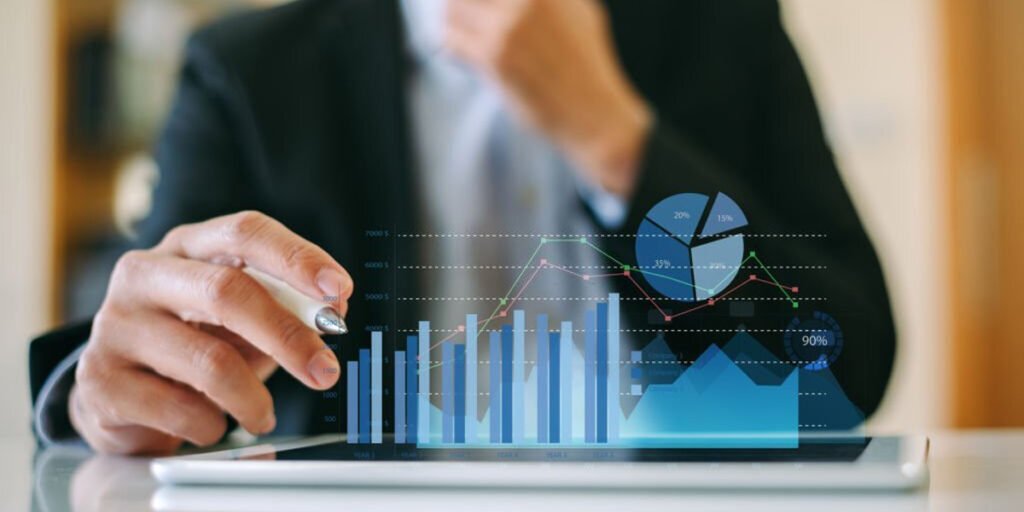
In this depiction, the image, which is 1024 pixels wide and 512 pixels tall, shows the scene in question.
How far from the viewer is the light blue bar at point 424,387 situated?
1.77 ft

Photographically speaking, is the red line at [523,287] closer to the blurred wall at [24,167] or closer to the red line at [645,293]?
the red line at [645,293]

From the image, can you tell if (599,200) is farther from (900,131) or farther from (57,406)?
(900,131)

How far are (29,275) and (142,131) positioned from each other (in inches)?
13.9

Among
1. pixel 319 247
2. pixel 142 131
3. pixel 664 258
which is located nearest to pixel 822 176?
pixel 664 258

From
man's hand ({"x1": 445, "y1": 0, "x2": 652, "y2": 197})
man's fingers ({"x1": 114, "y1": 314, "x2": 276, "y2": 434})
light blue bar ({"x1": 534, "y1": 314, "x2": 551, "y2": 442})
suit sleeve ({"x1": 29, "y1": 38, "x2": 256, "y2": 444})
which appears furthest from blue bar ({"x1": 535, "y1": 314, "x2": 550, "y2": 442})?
man's hand ({"x1": 445, "y1": 0, "x2": 652, "y2": 197})

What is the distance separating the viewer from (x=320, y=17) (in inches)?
35.1

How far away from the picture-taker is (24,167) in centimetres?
187

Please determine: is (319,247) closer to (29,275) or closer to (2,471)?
(2,471)

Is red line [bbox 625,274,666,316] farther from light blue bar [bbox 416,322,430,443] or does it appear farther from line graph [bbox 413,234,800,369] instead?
light blue bar [bbox 416,322,430,443]

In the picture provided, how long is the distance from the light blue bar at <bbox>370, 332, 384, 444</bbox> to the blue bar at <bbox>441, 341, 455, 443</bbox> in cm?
3

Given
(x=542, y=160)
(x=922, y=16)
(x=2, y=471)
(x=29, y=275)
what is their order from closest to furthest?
(x=2, y=471) → (x=542, y=160) → (x=29, y=275) → (x=922, y=16)

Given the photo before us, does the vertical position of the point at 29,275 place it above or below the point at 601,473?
above

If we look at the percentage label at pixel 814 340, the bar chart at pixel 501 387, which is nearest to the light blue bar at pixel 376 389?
the bar chart at pixel 501 387

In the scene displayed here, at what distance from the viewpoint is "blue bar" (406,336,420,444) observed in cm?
54
